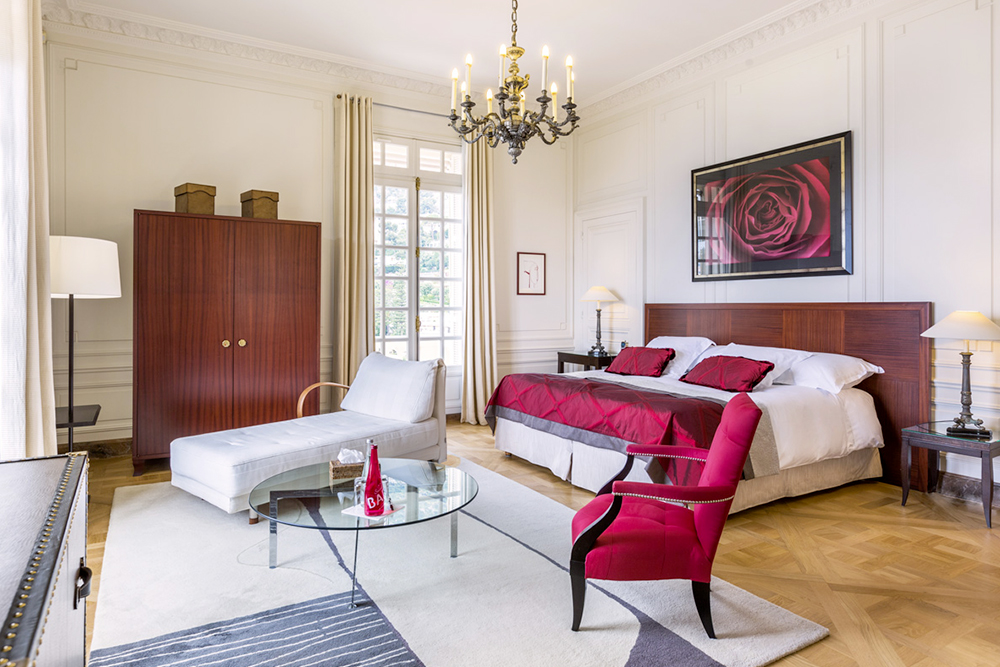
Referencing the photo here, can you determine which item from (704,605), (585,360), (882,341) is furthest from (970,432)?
(585,360)

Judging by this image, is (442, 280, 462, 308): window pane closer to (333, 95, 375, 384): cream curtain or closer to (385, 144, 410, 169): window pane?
(333, 95, 375, 384): cream curtain

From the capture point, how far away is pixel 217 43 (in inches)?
202

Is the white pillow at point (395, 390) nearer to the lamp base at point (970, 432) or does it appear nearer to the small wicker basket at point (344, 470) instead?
the small wicker basket at point (344, 470)

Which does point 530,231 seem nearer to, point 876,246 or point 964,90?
point 876,246

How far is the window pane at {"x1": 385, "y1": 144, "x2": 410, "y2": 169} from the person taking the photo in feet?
19.7

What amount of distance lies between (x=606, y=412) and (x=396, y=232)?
316 cm

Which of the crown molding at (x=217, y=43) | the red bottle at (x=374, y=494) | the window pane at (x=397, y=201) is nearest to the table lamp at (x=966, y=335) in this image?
the red bottle at (x=374, y=494)

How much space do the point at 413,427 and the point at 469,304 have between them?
2.51 m

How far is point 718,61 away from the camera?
5281 mm

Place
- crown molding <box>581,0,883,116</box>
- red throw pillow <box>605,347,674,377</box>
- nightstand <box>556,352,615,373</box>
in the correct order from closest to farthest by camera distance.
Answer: crown molding <box>581,0,883,116</box>, red throw pillow <box>605,347,674,377</box>, nightstand <box>556,352,615,373</box>

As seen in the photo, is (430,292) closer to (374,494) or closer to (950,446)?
(374,494)

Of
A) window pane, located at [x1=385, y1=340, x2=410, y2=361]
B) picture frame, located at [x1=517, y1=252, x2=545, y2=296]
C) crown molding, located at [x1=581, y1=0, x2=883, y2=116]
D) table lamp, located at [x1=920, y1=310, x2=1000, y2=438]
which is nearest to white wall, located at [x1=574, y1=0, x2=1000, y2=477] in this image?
crown molding, located at [x1=581, y1=0, x2=883, y2=116]

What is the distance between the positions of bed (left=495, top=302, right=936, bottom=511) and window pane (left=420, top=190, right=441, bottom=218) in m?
2.41

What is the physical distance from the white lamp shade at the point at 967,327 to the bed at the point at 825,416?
1.46 ft
